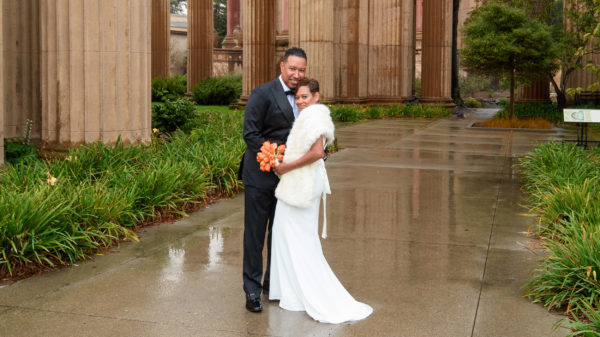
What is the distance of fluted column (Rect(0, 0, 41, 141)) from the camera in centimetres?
1088

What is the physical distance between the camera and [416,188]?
1071 cm

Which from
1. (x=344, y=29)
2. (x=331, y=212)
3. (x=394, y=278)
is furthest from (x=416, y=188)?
(x=344, y=29)

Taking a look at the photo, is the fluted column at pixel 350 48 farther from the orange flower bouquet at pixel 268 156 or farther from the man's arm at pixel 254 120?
the orange flower bouquet at pixel 268 156

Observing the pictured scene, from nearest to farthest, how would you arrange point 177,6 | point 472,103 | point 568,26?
point 568,26 < point 472,103 < point 177,6

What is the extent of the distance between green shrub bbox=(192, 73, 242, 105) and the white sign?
17789 millimetres

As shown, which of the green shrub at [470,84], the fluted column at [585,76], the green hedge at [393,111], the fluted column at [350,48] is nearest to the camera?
the green hedge at [393,111]

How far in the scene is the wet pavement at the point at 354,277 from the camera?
5000 mm

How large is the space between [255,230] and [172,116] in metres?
9.26

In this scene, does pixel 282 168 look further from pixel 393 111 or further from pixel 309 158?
pixel 393 111

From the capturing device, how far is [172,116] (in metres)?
14.3

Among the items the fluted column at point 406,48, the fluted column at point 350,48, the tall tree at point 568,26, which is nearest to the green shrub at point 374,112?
the fluted column at point 350,48

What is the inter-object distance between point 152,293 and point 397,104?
23.8 metres

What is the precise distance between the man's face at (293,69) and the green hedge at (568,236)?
7.92ft

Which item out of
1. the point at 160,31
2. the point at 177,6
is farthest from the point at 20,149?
the point at 177,6
